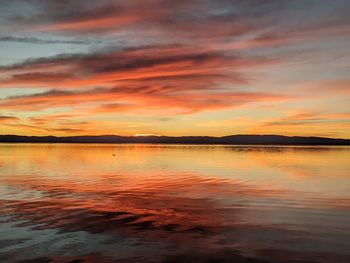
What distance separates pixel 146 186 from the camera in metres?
36.5

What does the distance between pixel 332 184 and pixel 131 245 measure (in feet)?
93.5

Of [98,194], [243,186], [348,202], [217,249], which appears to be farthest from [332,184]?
[217,249]

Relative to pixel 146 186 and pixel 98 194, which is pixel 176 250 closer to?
pixel 98 194

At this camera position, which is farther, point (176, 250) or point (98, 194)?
point (98, 194)

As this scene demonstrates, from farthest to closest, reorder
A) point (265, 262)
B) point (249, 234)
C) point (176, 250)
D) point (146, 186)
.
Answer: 1. point (146, 186)
2. point (249, 234)
3. point (176, 250)
4. point (265, 262)

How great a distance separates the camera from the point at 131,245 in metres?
15.6

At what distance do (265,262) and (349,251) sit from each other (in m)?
3.83

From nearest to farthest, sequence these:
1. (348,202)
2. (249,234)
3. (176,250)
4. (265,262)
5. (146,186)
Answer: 1. (265,262)
2. (176,250)
3. (249,234)
4. (348,202)
5. (146,186)

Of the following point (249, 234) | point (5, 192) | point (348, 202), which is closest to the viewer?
point (249, 234)

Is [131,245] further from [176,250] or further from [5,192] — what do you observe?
[5,192]

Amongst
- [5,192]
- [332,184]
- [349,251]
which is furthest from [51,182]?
[349,251]

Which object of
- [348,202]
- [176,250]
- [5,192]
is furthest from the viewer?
[5,192]

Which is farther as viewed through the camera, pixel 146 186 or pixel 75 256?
pixel 146 186

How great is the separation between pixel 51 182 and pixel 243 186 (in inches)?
726
